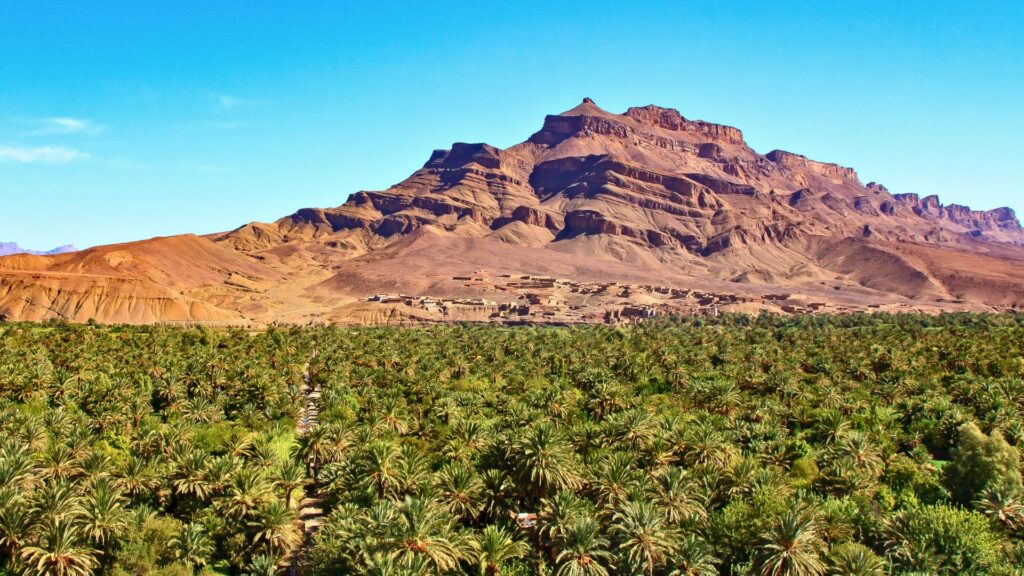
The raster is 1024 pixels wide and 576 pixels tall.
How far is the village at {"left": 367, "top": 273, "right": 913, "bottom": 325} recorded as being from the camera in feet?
533

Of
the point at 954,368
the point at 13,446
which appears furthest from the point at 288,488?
the point at 954,368

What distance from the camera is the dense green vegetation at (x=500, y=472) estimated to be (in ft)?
87.5

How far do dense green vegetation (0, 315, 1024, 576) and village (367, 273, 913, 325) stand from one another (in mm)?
90924

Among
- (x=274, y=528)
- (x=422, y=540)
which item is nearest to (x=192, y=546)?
(x=274, y=528)

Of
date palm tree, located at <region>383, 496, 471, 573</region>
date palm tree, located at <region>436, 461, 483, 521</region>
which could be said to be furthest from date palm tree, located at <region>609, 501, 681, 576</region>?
date palm tree, located at <region>436, 461, 483, 521</region>

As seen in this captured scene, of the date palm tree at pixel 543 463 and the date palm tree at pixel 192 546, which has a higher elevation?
the date palm tree at pixel 543 463

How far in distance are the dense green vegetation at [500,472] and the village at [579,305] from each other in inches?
3580

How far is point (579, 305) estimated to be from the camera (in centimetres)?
17912

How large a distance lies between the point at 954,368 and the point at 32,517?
285 feet

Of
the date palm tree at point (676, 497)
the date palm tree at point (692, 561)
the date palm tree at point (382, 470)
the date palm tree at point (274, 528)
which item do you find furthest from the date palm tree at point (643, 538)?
the date palm tree at point (274, 528)

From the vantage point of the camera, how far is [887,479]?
40188mm

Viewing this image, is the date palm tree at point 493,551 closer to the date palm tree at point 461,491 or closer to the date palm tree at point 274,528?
the date palm tree at point 461,491

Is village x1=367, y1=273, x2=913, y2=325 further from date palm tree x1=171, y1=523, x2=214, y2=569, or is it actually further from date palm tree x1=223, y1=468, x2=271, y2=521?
date palm tree x1=171, y1=523, x2=214, y2=569

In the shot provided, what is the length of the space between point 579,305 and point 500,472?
486ft
